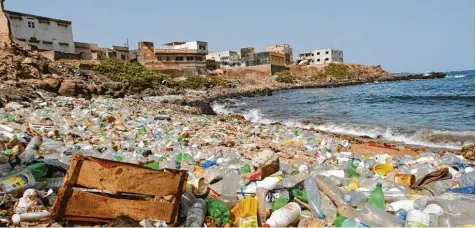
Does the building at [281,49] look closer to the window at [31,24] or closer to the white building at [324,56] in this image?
the white building at [324,56]

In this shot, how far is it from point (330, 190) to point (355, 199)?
9.4 inches

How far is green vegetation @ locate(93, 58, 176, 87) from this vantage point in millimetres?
29938

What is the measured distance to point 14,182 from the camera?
106 inches

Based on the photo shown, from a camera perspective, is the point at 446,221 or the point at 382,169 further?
the point at 382,169

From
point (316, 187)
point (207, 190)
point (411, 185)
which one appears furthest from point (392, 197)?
point (207, 190)

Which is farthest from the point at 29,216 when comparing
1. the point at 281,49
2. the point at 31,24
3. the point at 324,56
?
the point at 324,56

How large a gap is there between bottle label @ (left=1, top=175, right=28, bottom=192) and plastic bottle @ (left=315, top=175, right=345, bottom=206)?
266 cm

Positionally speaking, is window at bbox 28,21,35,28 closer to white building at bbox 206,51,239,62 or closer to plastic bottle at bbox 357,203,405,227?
white building at bbox 206,51,239,62

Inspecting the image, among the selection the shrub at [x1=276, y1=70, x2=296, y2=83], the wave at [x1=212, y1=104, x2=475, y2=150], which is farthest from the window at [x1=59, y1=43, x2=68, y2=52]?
the wave at [x1=212, y1=104, x2=475, y2=150]

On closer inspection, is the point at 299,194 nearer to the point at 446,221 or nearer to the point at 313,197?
the point at 313,197

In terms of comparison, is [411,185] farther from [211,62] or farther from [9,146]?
[211,62]

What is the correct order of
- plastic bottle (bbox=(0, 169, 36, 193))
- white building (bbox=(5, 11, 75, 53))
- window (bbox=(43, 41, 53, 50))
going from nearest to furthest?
1. plastic bottle (bbox=(0, 169, 36, 193))
2. white building (bbox=(5, 11, 75, 53))
3. window (bbox=(43, 41, 53, 50))

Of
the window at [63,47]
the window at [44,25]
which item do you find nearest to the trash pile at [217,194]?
the window at [44,25]

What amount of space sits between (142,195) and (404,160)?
4704 mm
